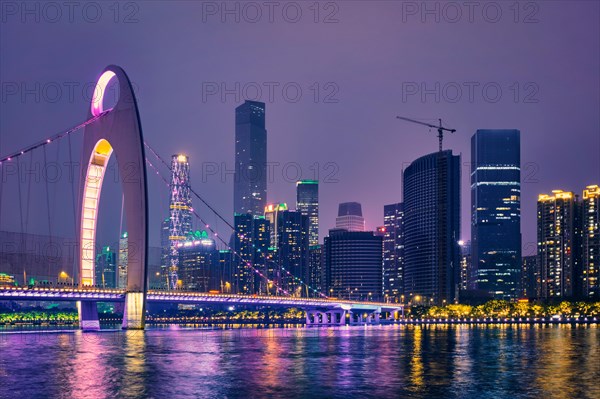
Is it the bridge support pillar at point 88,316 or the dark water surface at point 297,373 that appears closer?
the dark water surface at point 297,373

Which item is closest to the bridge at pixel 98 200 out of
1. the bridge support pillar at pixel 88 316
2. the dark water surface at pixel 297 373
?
the bridge support pillar at pixel 88 316

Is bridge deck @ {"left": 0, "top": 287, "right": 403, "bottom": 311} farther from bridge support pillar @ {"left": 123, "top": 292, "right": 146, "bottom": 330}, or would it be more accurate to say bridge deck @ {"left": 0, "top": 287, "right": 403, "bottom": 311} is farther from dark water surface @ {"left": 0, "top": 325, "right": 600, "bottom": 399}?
dark water surface @ {"left": 0, "top": 325, "right": 600, "bottom": 399}

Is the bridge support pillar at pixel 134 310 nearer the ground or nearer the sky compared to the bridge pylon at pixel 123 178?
nearer the ground

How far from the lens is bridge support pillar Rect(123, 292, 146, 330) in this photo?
9791 cm

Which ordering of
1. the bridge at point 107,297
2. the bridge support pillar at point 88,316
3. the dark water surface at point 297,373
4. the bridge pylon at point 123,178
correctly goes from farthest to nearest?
the bridge support pillar at point 88,316
the bridge pylon at point 123,178
the bridge at point 107,297
the dark water surface at point 297,373

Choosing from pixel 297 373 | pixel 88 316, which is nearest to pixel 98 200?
pixel 88 316

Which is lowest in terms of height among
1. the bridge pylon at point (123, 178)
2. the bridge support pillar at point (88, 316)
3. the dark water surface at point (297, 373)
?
the bridge support pillar at point (88, 316)

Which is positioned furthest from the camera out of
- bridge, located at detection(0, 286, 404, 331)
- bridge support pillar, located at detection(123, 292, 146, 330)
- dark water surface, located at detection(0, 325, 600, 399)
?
bridge support pillar, located at detection(123, 292, 146, 330)

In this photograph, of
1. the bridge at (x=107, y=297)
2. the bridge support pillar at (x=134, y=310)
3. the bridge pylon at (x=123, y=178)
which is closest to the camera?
the bridge at (x=107, y=297)

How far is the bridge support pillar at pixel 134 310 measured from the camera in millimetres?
97906

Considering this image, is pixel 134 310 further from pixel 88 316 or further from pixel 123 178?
pixel 123 178

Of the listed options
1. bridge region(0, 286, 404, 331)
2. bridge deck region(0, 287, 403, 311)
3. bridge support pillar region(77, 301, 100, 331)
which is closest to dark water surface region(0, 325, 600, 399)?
bridge deck region(0, 287, 403, 311)

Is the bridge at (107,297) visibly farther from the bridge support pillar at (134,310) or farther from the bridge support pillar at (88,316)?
the bridge support pillar at (134,310)

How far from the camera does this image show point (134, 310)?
101125 millimetres
